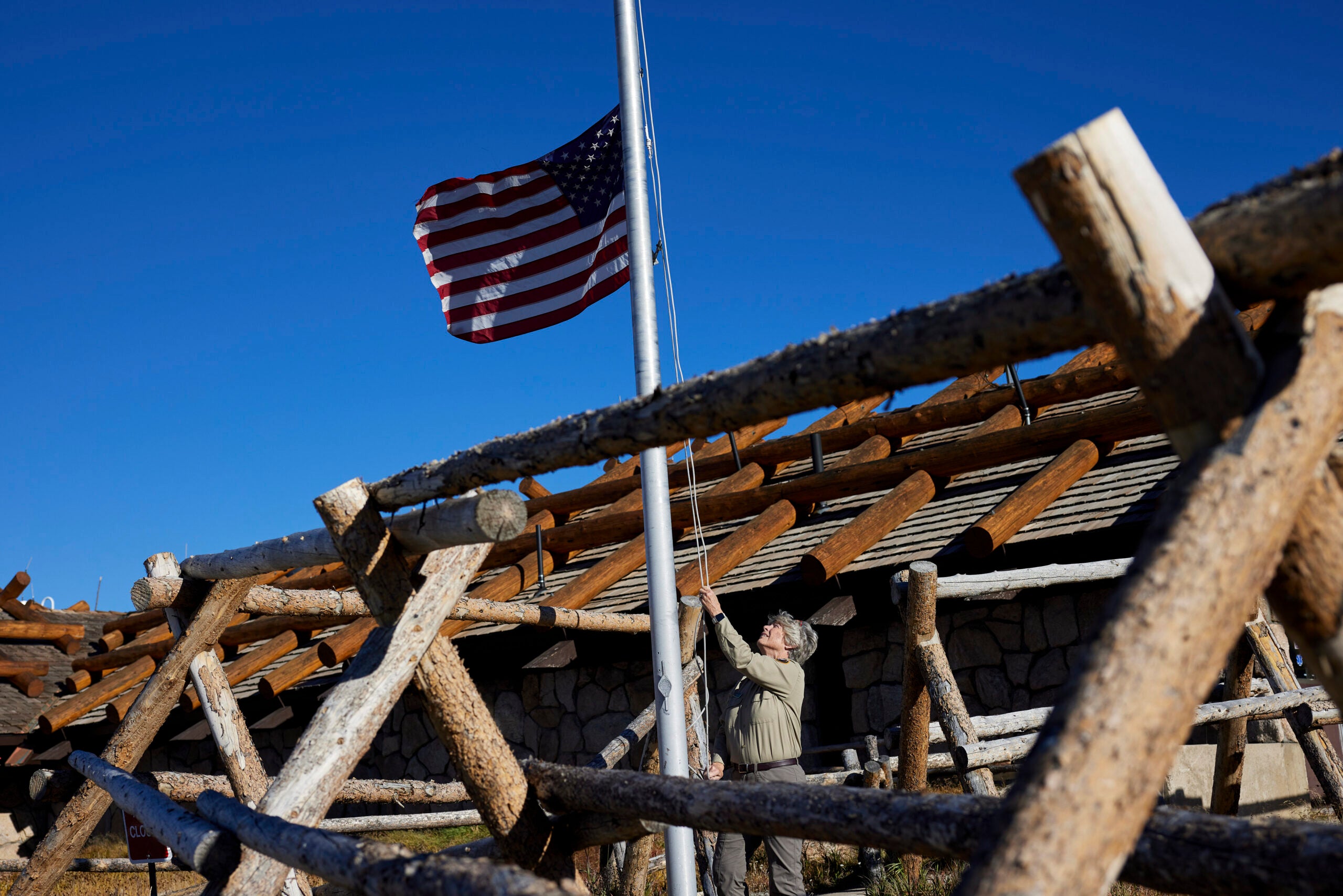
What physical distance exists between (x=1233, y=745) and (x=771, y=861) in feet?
8.62

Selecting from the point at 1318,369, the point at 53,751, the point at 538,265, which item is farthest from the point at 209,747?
the point at 1318,369

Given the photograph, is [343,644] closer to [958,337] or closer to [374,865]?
[374,865]

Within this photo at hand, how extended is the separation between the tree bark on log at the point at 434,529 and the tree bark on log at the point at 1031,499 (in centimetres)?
424

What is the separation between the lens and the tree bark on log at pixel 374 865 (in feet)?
6.42

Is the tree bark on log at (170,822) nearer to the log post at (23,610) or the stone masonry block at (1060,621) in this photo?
the stone masonry block at (1060,621)

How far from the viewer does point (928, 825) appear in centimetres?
230

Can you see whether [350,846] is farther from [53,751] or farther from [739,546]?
[53,751]

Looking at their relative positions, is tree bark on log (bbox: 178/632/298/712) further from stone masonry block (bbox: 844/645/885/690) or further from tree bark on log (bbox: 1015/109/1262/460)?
tree bark on log (bbox: 1015/109/1262/460)

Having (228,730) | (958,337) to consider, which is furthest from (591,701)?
(958,337)

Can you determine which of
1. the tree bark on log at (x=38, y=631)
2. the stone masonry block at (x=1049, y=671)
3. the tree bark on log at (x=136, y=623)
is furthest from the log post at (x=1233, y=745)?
the tree bark on log at (x=38, y=631)

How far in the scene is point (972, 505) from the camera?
7.48m

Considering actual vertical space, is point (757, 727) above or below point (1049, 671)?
above

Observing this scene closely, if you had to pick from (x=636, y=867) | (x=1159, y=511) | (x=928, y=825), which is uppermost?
(x=1159, y=511)

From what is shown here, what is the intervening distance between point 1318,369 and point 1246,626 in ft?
15.1
